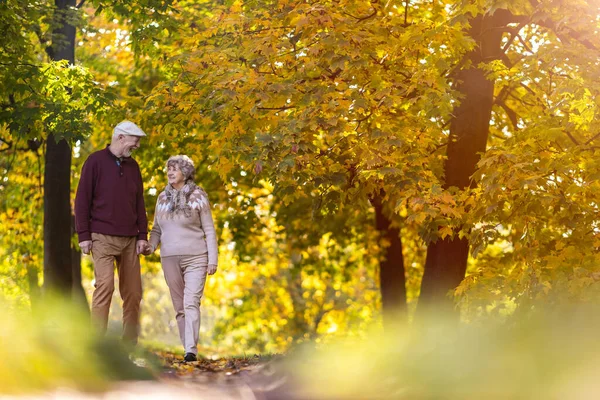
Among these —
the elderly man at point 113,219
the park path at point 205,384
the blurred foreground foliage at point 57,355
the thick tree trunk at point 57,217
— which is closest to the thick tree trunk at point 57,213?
the thick tree trunk at point 57,217

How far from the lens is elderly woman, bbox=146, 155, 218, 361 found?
346 inches

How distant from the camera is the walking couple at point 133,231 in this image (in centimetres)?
855

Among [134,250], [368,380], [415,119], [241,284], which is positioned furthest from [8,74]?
[241,284]

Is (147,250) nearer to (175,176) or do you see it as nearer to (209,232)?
(209,232)

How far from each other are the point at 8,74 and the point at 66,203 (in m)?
2.54

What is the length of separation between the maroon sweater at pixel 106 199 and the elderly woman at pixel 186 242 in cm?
30

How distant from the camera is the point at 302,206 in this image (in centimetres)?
1794

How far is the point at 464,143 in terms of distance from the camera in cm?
1157

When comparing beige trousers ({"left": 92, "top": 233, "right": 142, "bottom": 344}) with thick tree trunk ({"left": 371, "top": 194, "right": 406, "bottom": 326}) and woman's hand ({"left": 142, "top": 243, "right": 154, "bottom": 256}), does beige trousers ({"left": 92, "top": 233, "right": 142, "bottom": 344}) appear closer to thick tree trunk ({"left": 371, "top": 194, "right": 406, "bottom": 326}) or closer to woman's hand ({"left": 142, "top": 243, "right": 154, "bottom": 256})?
woman's hand ({"left": 142, "top": 243, "right": 154, "bottom": 256})

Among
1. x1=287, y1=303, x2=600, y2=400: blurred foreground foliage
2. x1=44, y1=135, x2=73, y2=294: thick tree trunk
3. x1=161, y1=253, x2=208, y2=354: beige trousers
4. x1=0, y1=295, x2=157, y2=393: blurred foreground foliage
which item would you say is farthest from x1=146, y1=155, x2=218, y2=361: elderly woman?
x1=44, y1=135, x2=73, y2=294: thick tree trunk

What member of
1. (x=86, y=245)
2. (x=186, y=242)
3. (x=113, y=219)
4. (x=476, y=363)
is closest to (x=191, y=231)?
(x=186, y=242)

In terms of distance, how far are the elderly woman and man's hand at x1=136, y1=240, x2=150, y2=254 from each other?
4 cm

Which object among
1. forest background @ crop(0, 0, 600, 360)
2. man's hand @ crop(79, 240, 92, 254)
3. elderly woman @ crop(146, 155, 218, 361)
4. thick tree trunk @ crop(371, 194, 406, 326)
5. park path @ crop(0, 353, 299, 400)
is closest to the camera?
park path @ crop(0, 353, 299, 400)

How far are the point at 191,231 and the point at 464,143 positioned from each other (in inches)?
171
